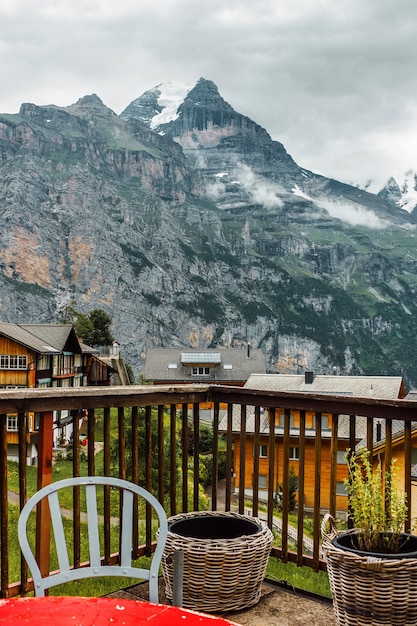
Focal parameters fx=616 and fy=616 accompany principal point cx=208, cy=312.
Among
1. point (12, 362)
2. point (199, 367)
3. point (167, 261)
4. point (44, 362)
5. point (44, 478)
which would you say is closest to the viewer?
point (44, 478)

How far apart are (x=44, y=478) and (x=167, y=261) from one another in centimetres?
12187

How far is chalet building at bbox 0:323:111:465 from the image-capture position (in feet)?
A: 99.2

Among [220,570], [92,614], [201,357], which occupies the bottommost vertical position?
[201,357]

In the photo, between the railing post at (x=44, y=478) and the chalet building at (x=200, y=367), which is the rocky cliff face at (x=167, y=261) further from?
the railing post at (x=44, y=478)

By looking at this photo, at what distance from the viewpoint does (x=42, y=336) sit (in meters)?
34.7

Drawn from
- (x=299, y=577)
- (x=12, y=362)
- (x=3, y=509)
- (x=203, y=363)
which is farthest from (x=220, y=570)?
(x=203, y=363)

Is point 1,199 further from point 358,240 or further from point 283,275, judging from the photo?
point 358,240

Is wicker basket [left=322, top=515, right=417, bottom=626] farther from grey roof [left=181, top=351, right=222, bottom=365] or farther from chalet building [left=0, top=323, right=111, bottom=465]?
grey roof [left=181, top=351, right=222, bottom=365]

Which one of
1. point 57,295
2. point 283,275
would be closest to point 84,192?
point 57,295

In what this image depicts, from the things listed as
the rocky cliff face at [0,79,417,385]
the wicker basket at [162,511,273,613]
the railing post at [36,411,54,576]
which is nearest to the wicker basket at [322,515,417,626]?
the wicker basket at [162,511,273,613]

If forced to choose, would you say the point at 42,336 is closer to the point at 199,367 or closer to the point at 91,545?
the point at 199,367

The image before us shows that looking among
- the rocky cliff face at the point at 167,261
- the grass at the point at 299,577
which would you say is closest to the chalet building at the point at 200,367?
the rocky cliff face at the point at 167,261

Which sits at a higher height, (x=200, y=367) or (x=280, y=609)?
(x=280, y=609)

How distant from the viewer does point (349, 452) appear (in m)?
3.38
